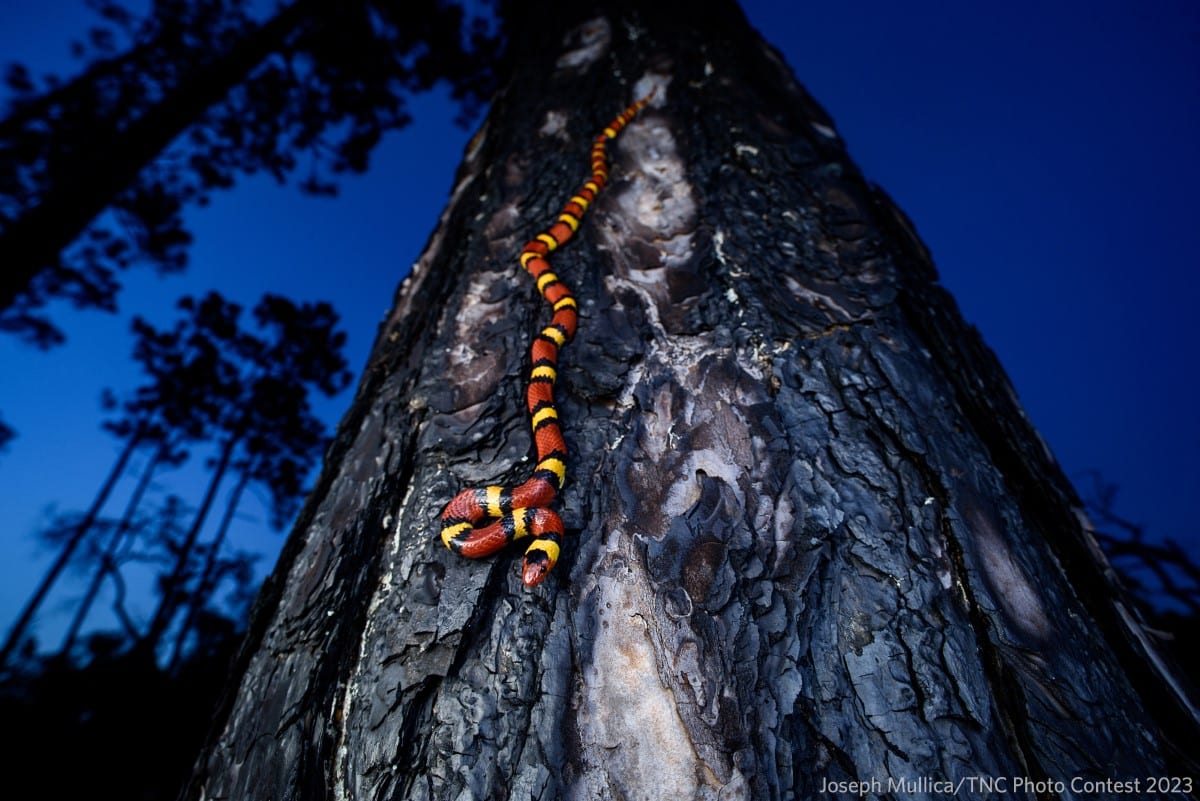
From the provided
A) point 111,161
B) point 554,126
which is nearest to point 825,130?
point 554,126

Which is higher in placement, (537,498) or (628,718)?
(537,498)

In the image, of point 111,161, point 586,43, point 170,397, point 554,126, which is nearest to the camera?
point 554,126

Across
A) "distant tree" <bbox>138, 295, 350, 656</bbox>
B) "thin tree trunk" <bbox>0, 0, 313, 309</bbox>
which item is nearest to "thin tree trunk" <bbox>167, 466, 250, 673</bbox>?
"distant tree" <bbox>138, 295, 350, 656</bbox>

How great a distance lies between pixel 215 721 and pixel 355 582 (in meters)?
0.48

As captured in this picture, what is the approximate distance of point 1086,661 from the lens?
3.07 feet

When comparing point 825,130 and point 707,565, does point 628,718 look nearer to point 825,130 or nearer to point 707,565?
point 707,565

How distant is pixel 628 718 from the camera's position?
93 cm

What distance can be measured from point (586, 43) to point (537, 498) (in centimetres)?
257

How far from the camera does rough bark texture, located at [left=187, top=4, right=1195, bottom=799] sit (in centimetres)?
88

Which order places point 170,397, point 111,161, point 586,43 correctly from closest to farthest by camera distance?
point 586,43
point 111,161
point 170,397

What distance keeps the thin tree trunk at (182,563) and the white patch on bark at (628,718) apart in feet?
34.6

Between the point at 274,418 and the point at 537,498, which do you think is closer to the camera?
the point at 537,498

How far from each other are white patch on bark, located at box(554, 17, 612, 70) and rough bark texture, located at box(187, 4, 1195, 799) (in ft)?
4.23

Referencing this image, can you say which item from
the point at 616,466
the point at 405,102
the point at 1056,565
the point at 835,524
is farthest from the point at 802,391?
the point at 405,102
